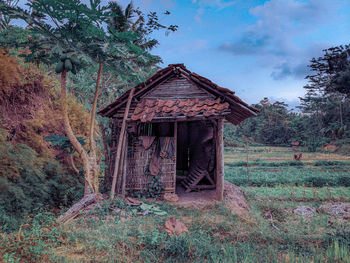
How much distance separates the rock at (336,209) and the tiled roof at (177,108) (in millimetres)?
5309

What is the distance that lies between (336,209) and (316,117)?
136 feet

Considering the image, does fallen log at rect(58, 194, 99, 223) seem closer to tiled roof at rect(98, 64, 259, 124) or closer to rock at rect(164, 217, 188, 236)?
rock at rect(164, 217, 188, 236)

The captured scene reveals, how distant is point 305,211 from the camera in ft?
26.2

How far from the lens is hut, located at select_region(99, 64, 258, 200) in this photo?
7738 mm

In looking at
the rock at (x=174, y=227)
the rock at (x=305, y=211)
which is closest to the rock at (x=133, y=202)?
the rock at (x=174, y=227)

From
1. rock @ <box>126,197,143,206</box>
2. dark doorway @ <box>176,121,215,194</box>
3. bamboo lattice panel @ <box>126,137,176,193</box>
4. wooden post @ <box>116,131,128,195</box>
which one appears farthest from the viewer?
dark doorway @ <box>176,121,215,194</box>

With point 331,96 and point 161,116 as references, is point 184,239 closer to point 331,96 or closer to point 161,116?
point 161,116

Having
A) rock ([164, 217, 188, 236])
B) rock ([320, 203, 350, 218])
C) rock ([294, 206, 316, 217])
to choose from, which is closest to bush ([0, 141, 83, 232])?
rock ([164, 217, 188, 236])

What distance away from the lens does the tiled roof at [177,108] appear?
7633 millimetres

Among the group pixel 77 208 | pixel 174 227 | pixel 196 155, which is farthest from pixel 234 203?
pixel 77 208

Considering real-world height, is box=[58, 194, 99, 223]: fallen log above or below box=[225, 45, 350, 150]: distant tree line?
below

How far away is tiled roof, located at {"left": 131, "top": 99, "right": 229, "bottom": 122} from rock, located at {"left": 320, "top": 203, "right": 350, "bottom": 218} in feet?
17.4

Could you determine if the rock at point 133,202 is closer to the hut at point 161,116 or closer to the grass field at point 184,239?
the grass field at point 184,239

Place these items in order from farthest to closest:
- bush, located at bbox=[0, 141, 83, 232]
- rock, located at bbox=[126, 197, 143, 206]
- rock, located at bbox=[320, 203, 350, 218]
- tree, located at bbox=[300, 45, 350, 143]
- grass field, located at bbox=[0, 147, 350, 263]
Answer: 1. tree, located at bbox=[300, 45, 350, 143]
2. rock, located at bbox=[320, 203, 350, 218]
3. rock, located at bbox=[126, 197, 143, 206]
4. bush, located at bbox=[0, 141, 83, 232]
5. grass field, located at bbox=[0, 147, 350, 263]
